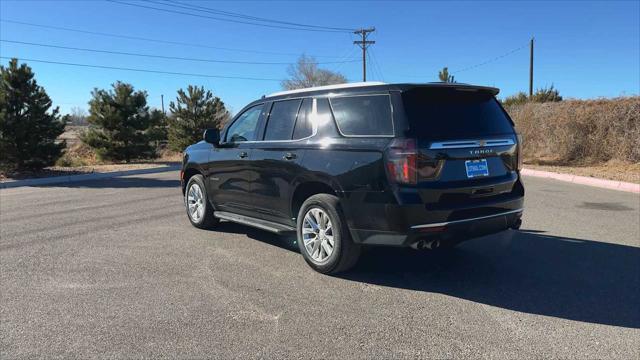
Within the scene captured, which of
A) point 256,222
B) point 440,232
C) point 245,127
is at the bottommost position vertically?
point 256,222

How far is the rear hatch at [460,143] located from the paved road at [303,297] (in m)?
0.93

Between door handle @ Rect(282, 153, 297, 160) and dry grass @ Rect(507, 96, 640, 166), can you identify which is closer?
door handle @ Rect(282, 153, 297, 160)

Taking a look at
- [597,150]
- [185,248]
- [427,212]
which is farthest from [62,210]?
[597,150]

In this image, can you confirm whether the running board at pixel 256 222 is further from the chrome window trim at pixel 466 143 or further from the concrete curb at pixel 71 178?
the concrete curb at pixel 71 178

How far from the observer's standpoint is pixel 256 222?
580cm

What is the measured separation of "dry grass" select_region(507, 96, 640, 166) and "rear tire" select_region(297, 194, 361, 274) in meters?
15.7

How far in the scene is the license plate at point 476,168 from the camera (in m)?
4.40

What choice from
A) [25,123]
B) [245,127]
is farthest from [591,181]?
[25,123]

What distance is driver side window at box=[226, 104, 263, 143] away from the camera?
6.04 metres

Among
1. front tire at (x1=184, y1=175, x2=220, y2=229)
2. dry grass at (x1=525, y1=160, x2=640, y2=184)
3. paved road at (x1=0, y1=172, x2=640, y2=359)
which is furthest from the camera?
dry grass at (x1=525, y1=160, x2=640, y2=184)

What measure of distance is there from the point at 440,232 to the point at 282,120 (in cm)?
233

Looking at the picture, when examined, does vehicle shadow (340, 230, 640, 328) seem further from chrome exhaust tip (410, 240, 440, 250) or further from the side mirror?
the side mirror

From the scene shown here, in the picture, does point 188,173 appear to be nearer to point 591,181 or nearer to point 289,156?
point 289,156

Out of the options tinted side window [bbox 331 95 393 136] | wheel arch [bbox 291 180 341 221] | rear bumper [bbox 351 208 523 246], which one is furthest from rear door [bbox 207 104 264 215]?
rear bumper [bbox 351 208 523 246]
